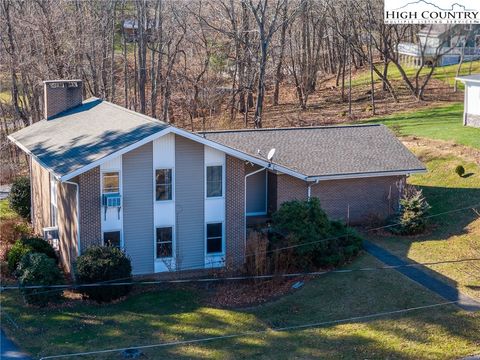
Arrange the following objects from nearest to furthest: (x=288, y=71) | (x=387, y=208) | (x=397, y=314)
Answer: (x=397, y=314)
(x=387, y=208)
(x=288, y=71)

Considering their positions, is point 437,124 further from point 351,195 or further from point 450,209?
point 351,195

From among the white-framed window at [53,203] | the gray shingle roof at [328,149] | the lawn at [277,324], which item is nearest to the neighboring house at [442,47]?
the gray shingle roof at [328,149]

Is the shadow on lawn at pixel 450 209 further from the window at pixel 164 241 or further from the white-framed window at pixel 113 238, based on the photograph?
the white-framed window at pixel 113 238

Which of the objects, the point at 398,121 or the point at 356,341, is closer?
the point at 356,341

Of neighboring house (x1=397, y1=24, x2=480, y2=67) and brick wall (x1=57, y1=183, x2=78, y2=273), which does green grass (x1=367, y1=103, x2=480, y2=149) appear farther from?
brick wall (x1=57, y1=183, x2=78, y2=273)

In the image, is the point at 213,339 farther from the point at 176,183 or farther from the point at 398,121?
the point at 398,121

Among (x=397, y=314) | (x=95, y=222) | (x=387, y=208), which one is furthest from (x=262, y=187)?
(x=397, y=314)

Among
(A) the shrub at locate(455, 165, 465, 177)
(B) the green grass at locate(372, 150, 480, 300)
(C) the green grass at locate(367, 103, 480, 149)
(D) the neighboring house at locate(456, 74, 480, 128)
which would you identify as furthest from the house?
(D) the neighboring house at locate(456, 74, 480, 128)
